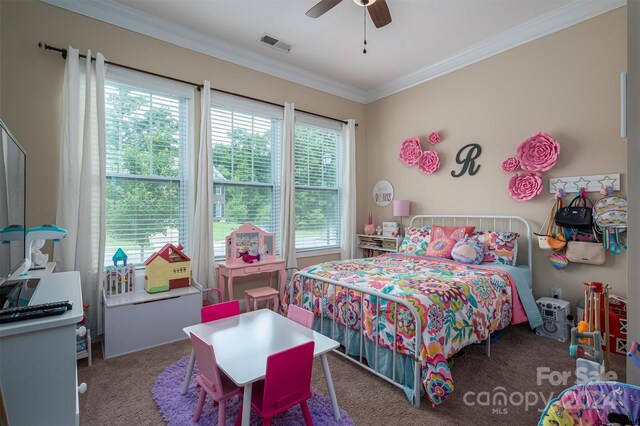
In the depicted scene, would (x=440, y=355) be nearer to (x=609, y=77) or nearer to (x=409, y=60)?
(x=609, y=77)

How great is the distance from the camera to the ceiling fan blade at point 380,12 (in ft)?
7.71

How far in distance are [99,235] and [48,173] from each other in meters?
0.66

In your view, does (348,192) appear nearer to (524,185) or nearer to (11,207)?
(524,185)

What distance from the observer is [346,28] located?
319 centimetres

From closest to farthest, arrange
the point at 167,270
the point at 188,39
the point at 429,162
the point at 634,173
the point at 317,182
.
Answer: the point at 634,173, the point at 167,270, the point at 188,39, the point at 429,162, the point at 317,182

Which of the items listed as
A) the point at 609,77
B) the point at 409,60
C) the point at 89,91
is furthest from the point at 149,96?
the point at 609,77

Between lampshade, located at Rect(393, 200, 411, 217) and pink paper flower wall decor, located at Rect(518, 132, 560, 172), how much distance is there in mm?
1413

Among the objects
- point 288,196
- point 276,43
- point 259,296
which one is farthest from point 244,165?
point 259,296

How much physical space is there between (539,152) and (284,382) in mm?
3212

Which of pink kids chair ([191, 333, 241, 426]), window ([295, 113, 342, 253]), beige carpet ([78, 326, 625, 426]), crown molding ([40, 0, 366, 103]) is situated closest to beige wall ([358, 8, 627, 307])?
window ([295, 113, 342, 253])

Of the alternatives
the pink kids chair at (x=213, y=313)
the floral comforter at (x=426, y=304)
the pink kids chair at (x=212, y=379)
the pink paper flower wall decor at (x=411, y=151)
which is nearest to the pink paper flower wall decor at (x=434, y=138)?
the pink paper flower wall decor at (x=411, y=151)

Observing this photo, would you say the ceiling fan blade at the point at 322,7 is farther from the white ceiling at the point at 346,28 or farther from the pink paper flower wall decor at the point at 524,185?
the pink paper flower wall decor at the point at 524,185

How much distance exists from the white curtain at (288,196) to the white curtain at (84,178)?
6.18 ft

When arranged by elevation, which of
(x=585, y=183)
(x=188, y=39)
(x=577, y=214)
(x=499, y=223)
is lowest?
(x=499, y=223)
